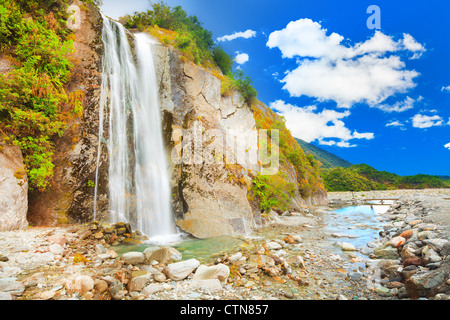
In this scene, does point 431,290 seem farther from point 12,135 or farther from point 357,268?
point 12,135

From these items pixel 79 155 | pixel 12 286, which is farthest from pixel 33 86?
pixel 12 286

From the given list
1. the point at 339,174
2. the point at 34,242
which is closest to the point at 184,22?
the point at 34,242

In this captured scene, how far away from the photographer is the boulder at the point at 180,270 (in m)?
5.29

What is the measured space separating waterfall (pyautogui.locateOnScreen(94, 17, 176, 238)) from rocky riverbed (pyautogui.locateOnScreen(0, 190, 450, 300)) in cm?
280

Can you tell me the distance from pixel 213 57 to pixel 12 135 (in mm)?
18126

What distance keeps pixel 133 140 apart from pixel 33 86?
4775mm

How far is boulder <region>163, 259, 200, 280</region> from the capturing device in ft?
17.4

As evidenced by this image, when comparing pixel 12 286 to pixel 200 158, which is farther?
pixel 200 158

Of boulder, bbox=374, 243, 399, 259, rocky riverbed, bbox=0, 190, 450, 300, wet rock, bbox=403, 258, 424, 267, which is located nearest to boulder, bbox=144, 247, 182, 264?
rocky riverbed, bbox=0, 190, 450, 300

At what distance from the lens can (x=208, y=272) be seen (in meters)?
5.36

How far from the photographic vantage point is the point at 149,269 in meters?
5.66

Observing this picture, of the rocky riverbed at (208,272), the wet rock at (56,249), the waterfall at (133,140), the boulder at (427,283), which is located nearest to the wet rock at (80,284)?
the rocky riverbed at (208,272)

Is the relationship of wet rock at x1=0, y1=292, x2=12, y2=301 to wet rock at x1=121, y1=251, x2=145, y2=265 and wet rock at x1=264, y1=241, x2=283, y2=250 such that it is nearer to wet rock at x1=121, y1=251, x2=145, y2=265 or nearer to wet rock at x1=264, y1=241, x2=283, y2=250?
wet rock at x1=121, y1=251, x2=145, y2=265

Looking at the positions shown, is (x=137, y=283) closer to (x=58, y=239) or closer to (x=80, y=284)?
(x=80, y=284)
